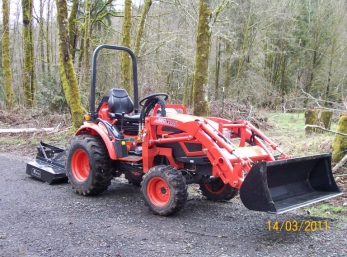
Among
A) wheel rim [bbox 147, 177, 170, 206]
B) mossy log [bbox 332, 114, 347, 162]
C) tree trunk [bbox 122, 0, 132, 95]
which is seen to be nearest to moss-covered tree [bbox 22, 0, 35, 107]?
tree trunk [bbox 122, 0, 132, 95]

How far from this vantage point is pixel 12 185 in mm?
6848

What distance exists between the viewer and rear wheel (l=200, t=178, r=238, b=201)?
5.68m

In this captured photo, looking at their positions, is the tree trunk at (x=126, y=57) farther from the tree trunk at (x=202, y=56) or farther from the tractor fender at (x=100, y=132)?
the tractor fender at (x=100, y=132)

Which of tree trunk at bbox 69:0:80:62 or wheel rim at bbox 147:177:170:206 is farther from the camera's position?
tree trunk at bbox 69:0:80:62

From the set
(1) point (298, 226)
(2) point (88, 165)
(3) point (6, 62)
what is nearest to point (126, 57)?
(2) point (88, 165)

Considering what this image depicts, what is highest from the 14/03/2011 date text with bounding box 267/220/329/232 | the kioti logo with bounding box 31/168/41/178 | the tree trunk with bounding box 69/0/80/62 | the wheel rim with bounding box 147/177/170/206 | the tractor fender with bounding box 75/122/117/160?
the tree trunk with bounding box 69/0/80/62

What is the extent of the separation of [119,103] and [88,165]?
113 cm

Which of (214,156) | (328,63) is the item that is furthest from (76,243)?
(328,63)

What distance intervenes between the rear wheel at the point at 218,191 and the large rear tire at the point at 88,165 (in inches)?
58.4

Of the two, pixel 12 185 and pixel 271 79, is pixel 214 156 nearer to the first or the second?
pixel 12 185

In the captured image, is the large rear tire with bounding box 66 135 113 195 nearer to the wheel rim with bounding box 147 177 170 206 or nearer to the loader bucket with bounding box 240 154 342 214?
the wheel rim with bounding box 147 177 170 206

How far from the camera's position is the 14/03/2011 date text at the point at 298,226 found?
4.48 meters

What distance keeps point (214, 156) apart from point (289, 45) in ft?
83.3

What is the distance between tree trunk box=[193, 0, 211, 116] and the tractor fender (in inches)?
148
